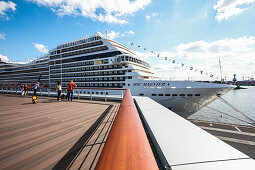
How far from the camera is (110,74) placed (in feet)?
63.3

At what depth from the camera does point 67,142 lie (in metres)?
2.29

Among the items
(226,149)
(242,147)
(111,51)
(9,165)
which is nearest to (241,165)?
(226,149)

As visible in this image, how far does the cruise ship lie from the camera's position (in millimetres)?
11727

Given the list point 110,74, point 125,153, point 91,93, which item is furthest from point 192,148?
point 110,74

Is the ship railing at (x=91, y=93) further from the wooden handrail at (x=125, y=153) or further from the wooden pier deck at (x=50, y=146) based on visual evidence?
the wooden handrail at (x=125, y=153)

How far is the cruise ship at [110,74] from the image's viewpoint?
11.7 meters

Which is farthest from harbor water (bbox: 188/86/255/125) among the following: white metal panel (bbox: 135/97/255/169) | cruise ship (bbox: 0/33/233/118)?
white metal panel (bbox: 135/97/255/169)

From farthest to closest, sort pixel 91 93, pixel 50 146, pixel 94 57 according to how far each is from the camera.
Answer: pixel 94 57
pixel 91 93
pixel 50 146

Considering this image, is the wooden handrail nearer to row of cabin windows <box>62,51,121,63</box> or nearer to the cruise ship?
the cruise ship

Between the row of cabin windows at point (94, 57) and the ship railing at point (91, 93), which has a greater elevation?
the row of cabin windows at point (94, 57)

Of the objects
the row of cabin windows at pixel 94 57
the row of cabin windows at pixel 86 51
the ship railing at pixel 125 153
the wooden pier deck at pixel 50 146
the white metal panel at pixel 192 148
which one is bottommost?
the wooden pier deck at pixel 50 146

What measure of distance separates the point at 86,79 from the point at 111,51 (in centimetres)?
829

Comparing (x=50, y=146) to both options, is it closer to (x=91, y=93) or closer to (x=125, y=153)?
(x=125, y=153)

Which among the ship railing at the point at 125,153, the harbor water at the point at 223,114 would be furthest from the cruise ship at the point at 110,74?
the ship railing at the point at 125,153
